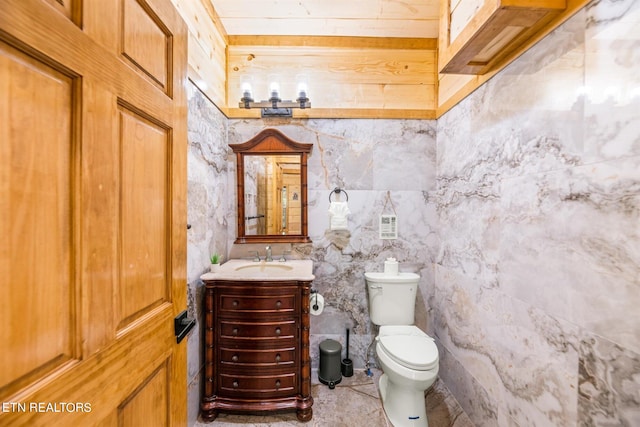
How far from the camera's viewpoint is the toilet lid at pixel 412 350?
1506 millimetres

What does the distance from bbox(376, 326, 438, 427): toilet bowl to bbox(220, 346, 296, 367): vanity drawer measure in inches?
23.6

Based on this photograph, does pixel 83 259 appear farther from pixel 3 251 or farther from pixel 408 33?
pixel 408 33

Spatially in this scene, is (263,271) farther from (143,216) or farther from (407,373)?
(143,216)

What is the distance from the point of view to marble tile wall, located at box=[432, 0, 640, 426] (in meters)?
0.86

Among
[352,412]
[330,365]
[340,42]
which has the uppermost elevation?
[340,42]

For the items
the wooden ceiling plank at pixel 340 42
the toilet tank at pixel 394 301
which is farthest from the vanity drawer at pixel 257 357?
the wooden ceiling plank at pixel 340 42

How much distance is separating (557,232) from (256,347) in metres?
1.69

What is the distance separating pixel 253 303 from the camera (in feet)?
5.51

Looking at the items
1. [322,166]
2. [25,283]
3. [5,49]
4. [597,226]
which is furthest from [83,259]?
[322,166]

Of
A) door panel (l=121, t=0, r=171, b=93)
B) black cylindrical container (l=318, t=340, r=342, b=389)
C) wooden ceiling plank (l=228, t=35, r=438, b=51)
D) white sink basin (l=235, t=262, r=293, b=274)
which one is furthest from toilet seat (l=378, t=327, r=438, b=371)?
wooden ceiling plank (l=228, t=35, r=438, b=51)

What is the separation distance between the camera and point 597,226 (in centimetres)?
94

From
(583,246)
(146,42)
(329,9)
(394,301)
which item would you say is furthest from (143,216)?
(329,9)

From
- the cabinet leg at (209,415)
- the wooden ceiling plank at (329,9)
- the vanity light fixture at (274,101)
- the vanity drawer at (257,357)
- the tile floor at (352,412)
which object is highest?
the wooden ceiling plank at (329,9)

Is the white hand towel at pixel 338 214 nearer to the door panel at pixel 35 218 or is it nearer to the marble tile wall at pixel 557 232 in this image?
the marble tile wall at pixel 557 232
